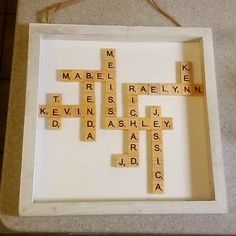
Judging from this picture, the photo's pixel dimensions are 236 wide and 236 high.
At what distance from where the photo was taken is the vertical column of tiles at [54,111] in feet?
2.27

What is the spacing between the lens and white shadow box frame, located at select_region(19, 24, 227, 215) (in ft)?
2.14

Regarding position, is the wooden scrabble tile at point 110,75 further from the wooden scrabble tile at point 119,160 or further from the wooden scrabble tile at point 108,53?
the wooden scrabble tile at point 119,160

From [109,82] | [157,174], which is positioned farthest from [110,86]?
[157,174]

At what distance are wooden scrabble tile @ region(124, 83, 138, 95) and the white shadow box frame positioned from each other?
2 cm

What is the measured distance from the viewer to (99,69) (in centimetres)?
74

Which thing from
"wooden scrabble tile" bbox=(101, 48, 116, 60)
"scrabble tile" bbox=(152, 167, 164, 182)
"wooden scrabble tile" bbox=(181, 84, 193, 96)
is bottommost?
"scrabble tile" bbox=(152, 167, 164, 182)

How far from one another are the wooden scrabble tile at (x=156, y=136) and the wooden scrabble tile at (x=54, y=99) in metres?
0.21

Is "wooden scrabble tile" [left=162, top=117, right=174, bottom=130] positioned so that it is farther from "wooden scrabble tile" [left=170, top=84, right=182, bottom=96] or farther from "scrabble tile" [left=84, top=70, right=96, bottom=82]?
"scrabble tile" [left=84, top=70, right=96, bottom=82]

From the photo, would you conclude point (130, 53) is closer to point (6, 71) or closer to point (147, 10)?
point (147, 10)

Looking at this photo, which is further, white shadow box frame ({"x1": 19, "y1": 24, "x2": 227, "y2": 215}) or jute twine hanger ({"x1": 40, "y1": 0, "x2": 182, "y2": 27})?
jute twine hanger ({"x1": 40, "y1": 0, "x2": 182, "y2": 27})

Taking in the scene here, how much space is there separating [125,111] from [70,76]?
14cm

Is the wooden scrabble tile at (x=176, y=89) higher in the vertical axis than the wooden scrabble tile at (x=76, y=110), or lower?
higher

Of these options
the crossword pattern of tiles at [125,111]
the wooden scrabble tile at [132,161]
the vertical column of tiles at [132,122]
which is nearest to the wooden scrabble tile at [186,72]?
the crossword pattern of tiles at [125,111]

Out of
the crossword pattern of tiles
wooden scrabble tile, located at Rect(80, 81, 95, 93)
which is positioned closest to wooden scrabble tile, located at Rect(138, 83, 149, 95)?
the crossword pattern of tiles
